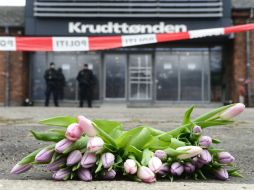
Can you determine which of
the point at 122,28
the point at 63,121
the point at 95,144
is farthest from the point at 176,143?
the point at 122,28

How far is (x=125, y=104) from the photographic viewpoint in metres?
20.0

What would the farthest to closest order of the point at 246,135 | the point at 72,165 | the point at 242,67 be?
the point at 242,67 < the point at 246,135 < the point at 72,165

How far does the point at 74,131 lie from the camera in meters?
2.06

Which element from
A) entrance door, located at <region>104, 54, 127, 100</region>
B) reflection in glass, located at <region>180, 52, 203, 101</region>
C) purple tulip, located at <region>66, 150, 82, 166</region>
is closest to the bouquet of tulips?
purple tulip, located at <region>66, 150, 82, 166</region>

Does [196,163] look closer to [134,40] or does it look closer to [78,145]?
[78,145]

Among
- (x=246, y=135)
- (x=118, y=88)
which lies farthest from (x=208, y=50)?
(x=246, y=135)

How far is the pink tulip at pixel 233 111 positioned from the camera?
2209mm

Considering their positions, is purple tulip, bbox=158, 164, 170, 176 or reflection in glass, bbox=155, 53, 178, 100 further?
reflection in glass, bbox=155, 53, 178, 100

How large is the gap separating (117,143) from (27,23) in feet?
61.3

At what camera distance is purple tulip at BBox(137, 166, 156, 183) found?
209 cm

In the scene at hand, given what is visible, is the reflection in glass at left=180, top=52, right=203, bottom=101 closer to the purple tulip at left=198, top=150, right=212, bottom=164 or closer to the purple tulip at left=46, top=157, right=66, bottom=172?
the purple tulip at left=198, top=150, right=212, bottom=164

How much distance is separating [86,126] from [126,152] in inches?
11.8

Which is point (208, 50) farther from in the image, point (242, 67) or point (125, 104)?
point (125, 104)

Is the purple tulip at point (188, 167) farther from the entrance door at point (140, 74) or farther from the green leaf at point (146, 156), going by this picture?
the entrance door at point (140, 74)
